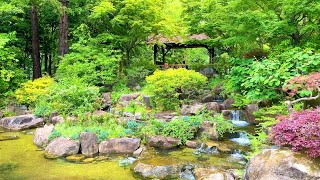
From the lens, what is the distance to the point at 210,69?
62.9 feet

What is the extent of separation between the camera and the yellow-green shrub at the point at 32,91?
14.4m

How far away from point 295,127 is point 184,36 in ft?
48.1

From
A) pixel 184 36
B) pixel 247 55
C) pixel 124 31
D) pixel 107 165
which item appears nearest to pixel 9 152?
pixel 107 165

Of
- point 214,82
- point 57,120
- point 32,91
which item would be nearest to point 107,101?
point 32,91

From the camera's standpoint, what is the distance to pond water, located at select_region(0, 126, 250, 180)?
22.4 feet

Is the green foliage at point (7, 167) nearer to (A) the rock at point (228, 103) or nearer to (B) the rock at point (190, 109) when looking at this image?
(B) the rock at point (190, 109)

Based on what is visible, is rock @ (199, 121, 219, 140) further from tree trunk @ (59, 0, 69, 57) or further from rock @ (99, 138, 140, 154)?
tree trunk @ (59, 0, 69, 57)

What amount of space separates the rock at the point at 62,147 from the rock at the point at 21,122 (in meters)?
3.63

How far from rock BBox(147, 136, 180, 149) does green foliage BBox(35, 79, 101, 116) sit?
151 inches

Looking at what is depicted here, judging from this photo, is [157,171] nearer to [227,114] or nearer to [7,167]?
[7,167]

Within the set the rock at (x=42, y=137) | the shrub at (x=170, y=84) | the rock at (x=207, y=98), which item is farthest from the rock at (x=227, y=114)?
the rock at (x=42, y=137)

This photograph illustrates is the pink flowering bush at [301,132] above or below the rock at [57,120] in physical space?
above

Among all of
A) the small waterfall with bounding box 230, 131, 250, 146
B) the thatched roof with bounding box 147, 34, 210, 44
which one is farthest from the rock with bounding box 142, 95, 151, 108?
the thatched roof with bounding box 147, 34, 210, 44

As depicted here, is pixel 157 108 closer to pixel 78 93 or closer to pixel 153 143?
pixel 78 93
